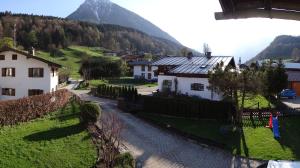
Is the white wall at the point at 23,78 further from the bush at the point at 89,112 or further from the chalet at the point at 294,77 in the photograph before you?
the chalet at the point at 294,77

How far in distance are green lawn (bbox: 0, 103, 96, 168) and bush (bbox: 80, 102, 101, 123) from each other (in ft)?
2.58

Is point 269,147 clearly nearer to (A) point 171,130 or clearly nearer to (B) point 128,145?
(A) point 171,130

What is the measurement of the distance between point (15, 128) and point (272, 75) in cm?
2826

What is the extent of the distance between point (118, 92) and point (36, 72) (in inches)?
388

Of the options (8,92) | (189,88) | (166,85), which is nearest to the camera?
(189,88)

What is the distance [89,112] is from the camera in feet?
80.4

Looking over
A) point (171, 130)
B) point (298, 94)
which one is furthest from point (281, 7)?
point (298, 94)

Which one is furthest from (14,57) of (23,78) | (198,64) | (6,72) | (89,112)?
(198,64)

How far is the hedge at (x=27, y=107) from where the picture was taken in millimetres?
22516

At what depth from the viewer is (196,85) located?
38406 mm

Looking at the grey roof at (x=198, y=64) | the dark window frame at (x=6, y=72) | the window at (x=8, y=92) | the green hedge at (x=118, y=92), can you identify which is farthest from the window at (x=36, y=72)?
the grey roof at (x=198, y=64)

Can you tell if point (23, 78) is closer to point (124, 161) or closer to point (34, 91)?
point (34, 91)

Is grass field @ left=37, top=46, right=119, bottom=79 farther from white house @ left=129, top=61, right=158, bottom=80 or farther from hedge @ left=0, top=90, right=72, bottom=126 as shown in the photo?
hedge @ left=0, top=90, right=72, bottom=126

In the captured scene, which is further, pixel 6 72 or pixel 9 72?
pixel 6 72
